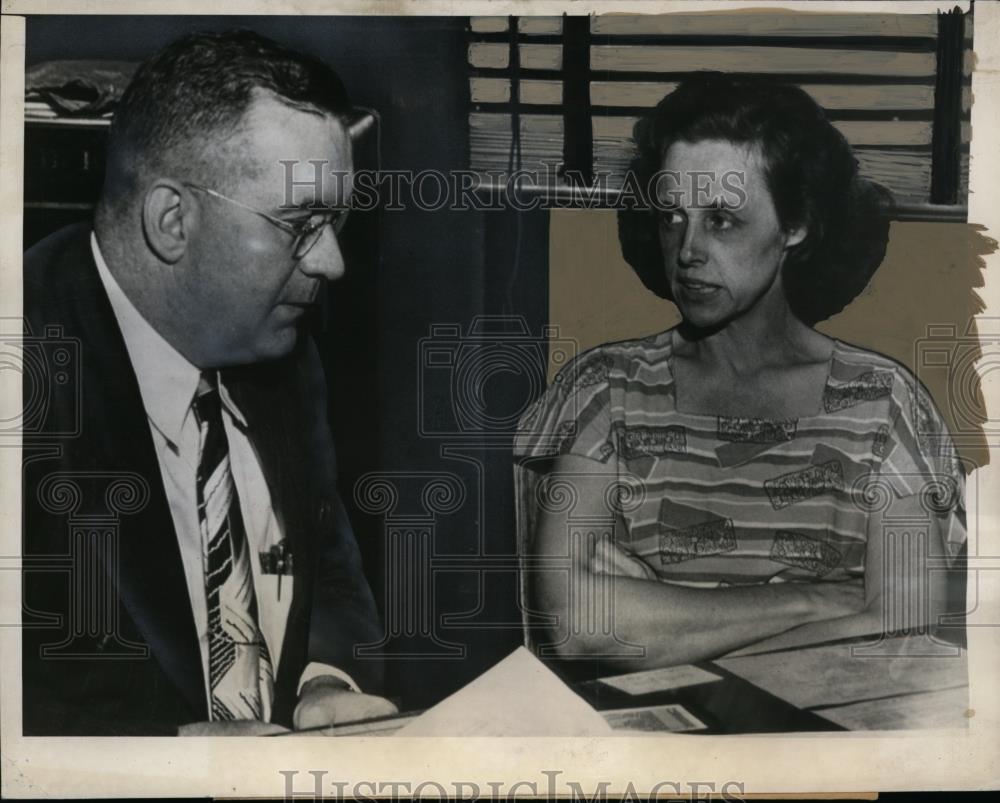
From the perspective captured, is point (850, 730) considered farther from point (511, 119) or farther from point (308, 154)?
point (308, 154)

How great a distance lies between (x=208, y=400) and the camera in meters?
4.24

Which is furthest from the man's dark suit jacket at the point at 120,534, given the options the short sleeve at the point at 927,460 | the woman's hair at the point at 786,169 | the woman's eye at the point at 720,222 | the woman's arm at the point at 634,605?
the short sleeve at the point at 927,460

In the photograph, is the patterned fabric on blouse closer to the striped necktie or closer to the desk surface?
the desk surface

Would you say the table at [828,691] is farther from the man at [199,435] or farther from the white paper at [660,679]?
the man at [199,435]

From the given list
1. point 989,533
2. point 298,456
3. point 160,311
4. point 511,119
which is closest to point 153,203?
point 160,311

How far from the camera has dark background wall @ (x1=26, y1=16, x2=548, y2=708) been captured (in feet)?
14.0

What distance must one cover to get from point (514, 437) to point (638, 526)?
1.67 feet

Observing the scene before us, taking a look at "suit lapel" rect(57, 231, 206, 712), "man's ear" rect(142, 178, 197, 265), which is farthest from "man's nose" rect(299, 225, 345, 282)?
"suit lapel" rect(57, 231, 206, 712)

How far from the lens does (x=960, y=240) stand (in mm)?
4352

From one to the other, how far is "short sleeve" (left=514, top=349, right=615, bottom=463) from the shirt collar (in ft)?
3.65

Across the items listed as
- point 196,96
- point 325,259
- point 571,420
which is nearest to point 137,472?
point 325,259

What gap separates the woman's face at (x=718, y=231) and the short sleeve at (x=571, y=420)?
38cm

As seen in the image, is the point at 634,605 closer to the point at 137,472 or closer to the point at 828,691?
the point at 828,691

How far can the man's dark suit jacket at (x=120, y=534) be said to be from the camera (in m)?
4.21
